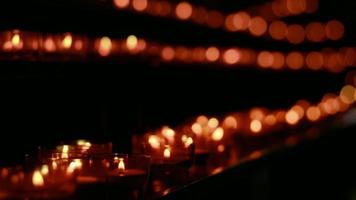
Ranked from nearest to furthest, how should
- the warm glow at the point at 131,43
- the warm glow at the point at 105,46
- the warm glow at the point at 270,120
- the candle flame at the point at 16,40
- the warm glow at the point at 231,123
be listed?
the candle flame at the point at 16,40 → the warm glow at the point at 105,46 → the warm glow at the point at 131,43 → the warm glow at the point at 231,123 → the warm glow at the point at 270,120

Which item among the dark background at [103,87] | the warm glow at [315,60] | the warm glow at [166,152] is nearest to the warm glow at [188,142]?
the warm glow at [166,152]

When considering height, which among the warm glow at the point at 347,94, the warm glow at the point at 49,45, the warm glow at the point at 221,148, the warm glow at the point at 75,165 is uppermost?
the warm glow at the point at 49,45

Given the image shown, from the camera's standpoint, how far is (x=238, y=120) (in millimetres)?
2529

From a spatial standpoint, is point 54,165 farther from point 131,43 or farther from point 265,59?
point 265,59

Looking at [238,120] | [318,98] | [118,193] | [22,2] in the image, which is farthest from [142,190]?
[318,98]

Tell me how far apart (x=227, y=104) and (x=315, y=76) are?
1245 mm

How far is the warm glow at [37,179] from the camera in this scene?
106 centimetres

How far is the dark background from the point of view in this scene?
5.34ft

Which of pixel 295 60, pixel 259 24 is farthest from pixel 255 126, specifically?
pixel 259 24

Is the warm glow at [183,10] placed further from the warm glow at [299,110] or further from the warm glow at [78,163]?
the warm glow at [78,163]

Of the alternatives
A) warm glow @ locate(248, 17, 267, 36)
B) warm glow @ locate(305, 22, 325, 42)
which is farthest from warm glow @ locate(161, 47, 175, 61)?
warm glow @ locate(305, 22, 325, 42)

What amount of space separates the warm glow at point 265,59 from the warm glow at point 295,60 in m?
0.16

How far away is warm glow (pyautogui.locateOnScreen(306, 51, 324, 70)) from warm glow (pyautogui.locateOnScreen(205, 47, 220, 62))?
134 cm

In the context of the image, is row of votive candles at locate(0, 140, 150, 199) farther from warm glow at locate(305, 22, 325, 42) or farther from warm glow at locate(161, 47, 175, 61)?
warm glow at locate(305, 22, 325, 42)
